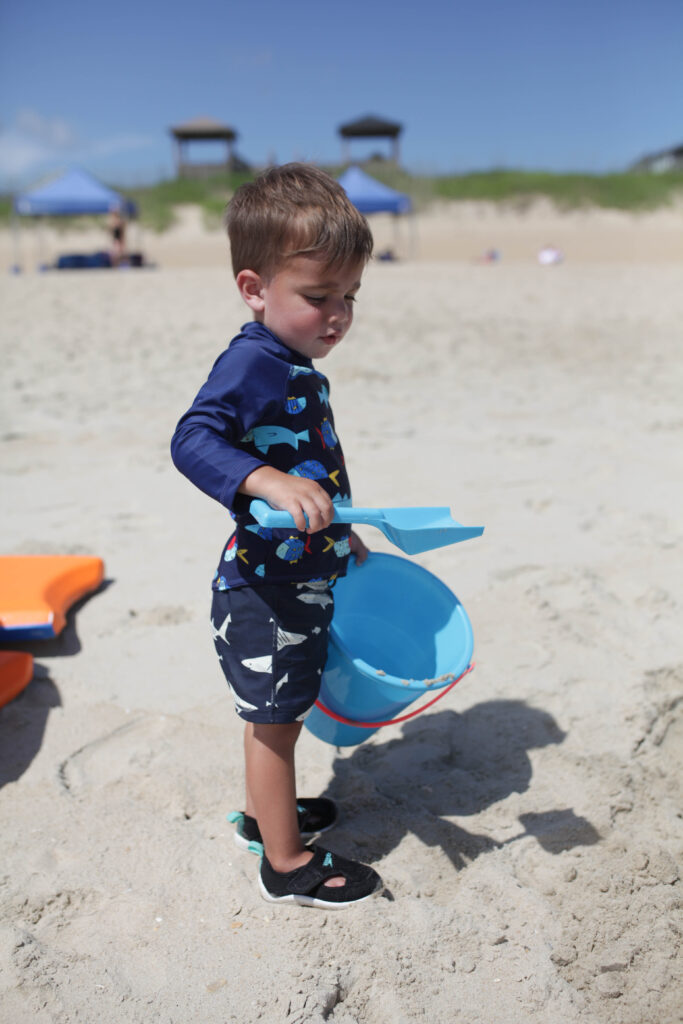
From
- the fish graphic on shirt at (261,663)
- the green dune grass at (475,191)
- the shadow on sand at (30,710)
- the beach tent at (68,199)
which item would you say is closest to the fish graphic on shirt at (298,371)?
the fish graphic on shirt at (261,663)

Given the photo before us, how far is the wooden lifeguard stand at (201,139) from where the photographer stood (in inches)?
1069

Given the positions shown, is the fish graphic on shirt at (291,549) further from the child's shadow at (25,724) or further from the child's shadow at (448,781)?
the child's shadow at (25,724)

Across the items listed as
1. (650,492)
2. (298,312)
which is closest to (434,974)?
(298,312)

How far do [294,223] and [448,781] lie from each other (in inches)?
51.2

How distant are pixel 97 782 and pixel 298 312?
1.18 metres

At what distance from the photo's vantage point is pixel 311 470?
1.58 m

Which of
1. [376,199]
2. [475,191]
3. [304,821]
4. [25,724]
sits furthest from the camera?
[475,191]

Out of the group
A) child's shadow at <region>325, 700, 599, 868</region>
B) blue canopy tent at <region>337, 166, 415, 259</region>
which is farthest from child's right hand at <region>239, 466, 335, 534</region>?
blue canopy tent at <region>337, 166, 415, 259</region>

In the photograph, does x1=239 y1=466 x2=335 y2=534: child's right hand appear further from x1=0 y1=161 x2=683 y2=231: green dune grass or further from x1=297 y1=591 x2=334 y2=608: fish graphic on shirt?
x1=0 y1=161 x2=683 y2=231: green dune grass

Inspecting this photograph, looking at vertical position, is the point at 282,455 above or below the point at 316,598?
above

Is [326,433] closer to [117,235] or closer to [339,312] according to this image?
[339,312]

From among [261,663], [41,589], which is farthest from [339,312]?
[41,589]

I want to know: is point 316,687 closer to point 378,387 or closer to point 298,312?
point 298,312

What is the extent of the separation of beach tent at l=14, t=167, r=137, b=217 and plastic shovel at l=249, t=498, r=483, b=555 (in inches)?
611
